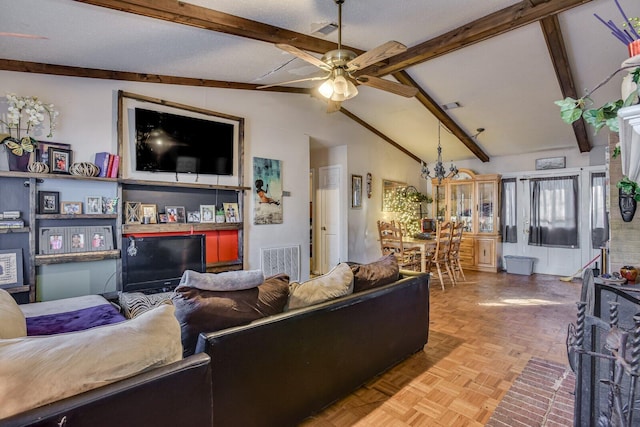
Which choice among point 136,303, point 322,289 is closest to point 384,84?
point 322,289

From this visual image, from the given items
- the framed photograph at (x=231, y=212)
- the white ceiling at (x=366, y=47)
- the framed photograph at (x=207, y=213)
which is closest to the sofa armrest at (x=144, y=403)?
the white ceiling at (x=366, y=47)

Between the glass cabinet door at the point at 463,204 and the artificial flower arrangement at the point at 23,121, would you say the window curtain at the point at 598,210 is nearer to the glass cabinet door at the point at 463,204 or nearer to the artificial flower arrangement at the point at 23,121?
the glass cabinet door at the point at 463,204

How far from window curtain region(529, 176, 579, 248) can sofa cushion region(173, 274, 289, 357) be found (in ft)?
20.5

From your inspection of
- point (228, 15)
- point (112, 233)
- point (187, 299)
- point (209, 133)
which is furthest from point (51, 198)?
point (187, 299)

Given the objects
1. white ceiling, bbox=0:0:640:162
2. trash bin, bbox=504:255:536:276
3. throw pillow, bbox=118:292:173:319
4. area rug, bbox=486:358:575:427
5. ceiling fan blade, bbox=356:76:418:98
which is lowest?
area rug, bbox=486:358:575:427

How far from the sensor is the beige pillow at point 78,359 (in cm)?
87

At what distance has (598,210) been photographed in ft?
18.5

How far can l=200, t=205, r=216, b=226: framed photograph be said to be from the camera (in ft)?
13.5

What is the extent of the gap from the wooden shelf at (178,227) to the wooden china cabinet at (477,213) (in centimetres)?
408

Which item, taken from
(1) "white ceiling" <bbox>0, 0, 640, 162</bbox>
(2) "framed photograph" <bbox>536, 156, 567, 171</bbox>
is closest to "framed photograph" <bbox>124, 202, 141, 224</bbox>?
(1) "white ceiling" <bbox>0, 0, 640, 162</bbox>

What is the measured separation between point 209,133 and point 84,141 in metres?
1.32

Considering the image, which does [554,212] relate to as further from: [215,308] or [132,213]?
[132,213]

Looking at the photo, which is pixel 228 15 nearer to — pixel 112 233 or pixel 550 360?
pixel 112 233

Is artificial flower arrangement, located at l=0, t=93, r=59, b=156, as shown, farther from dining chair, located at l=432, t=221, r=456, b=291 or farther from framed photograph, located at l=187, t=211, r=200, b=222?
dining chair, located at l=432, t=221, r=456, b=291
